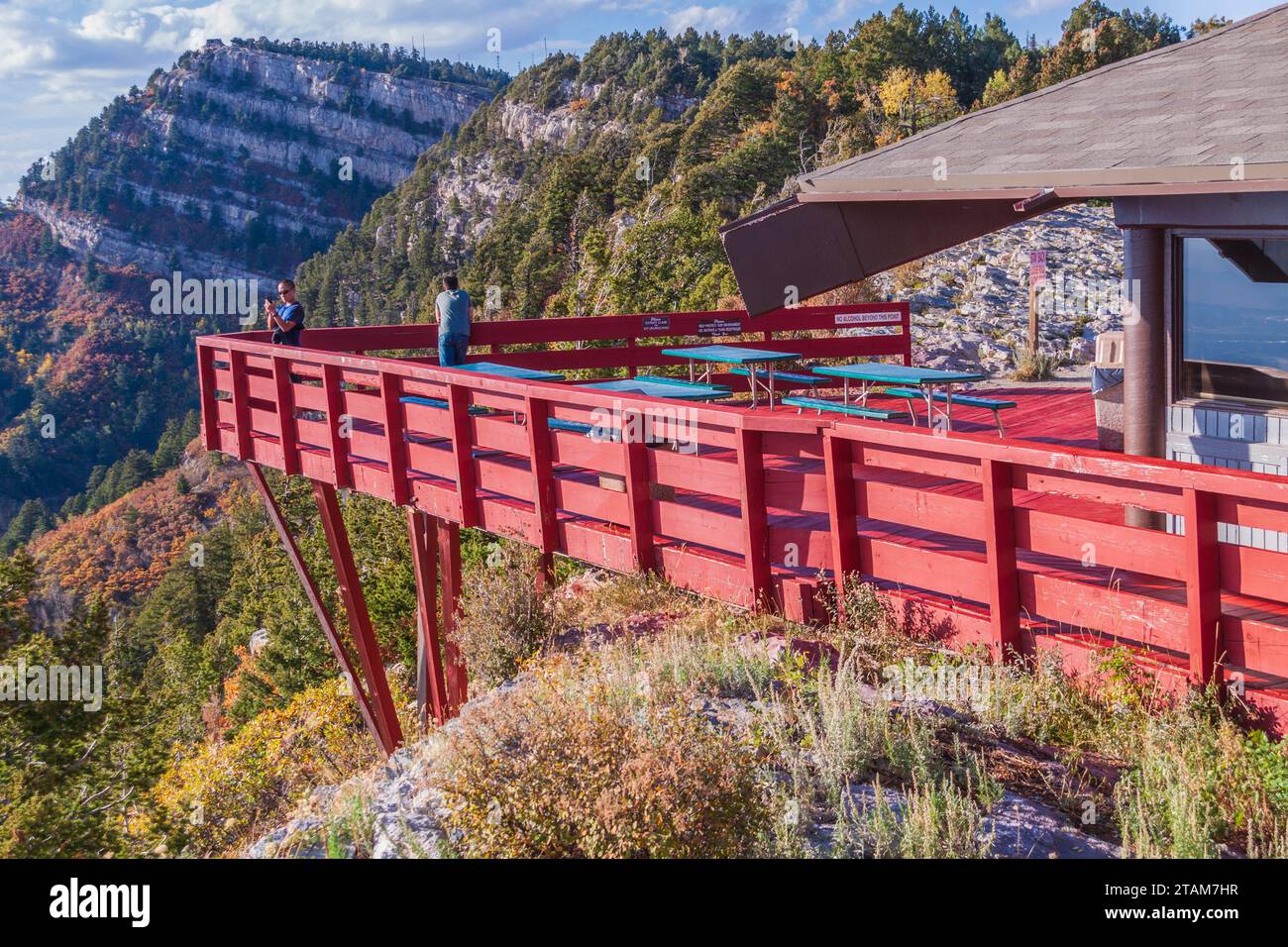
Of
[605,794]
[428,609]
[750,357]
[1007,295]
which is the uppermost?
[1007,295]

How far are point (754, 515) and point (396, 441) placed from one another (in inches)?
152

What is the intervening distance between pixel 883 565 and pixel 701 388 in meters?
3.21

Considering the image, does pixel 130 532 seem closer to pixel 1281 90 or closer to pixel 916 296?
pixel 916 296

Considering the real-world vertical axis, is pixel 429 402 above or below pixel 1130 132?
below

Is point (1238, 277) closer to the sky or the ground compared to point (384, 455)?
closer to the sky

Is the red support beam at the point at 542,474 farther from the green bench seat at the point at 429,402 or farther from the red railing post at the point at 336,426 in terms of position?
the red railing post at the point at 336,426

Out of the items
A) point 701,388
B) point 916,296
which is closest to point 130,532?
point 916,296

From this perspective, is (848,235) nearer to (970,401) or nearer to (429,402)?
(970,401)

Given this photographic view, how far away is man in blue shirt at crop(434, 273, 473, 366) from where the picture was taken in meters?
11.1

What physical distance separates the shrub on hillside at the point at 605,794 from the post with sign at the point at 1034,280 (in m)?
11.6

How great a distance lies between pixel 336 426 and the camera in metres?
9.65

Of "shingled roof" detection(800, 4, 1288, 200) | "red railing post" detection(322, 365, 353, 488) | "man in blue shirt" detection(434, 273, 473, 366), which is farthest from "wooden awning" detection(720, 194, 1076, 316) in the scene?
"man in blue shirt" detection(434, 273, 473, 366)

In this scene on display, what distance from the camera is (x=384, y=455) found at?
9.72 metres

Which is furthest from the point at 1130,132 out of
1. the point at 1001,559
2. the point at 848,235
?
the point at 1001,559
